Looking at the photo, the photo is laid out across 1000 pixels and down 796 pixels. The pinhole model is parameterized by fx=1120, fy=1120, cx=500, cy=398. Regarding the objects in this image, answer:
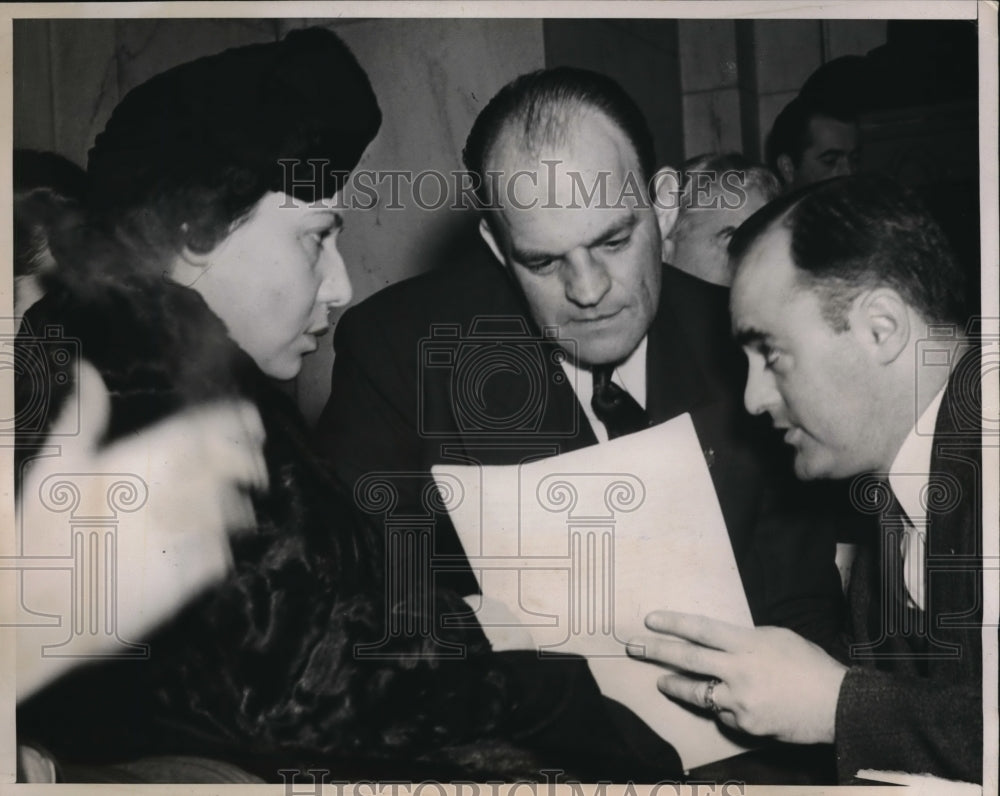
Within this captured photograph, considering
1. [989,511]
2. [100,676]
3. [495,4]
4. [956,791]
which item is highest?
[495,4]

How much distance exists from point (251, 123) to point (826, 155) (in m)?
1.27

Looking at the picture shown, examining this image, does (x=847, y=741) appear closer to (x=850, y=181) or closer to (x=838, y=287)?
(x=838, y=287)

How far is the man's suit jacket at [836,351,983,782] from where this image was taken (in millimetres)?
2428

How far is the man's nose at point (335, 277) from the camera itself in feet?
8.22

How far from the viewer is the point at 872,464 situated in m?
2.46

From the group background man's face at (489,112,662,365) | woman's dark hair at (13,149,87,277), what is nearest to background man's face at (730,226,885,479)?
background man's face at (489,112,662,365)

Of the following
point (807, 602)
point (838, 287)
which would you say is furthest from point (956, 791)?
point (838, 287)

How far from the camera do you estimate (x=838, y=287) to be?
2428 mm

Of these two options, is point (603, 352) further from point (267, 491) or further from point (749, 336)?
point (267, 491)

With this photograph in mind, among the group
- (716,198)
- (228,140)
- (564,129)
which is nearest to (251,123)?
(228,140)

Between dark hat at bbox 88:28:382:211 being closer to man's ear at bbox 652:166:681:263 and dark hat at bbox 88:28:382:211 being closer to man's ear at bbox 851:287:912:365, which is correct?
man's ear at bbox 652:166:681:263

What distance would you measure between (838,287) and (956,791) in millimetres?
1141

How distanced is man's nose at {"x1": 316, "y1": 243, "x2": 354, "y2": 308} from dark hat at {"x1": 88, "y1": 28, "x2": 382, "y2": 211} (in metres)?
0.13

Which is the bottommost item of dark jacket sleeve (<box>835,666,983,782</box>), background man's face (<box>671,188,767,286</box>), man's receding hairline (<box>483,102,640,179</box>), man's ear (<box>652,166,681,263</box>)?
dark jacket sleeve (<box>835,666,983,782</box>)
